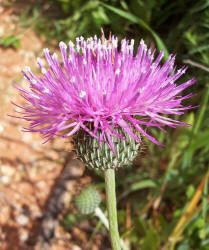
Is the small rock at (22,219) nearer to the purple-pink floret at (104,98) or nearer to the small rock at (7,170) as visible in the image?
the small rock at (7,170)

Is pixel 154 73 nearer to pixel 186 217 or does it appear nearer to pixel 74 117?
pixel 74 117

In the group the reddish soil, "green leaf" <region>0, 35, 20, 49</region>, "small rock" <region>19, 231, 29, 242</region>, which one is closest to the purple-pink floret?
the reddish soil

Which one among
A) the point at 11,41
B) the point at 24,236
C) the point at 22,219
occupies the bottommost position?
the point at 24,236

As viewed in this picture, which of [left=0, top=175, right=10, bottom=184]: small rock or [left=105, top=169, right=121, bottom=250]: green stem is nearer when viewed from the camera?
[left=105, top=169, right=121, bottom=250]: green stem

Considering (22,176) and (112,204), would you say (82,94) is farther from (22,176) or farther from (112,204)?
(22,176)

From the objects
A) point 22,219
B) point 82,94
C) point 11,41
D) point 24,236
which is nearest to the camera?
point 82,94

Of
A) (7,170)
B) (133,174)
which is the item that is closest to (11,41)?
(7,170)

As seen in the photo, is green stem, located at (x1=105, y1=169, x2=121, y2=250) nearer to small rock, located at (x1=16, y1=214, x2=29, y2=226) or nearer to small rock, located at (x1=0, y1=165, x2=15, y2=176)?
small rock, located at (x1=16, y1=214, x2=29, y2=226)

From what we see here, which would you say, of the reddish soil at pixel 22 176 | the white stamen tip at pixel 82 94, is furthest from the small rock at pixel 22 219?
the white stamen tip at pixel 82 94
